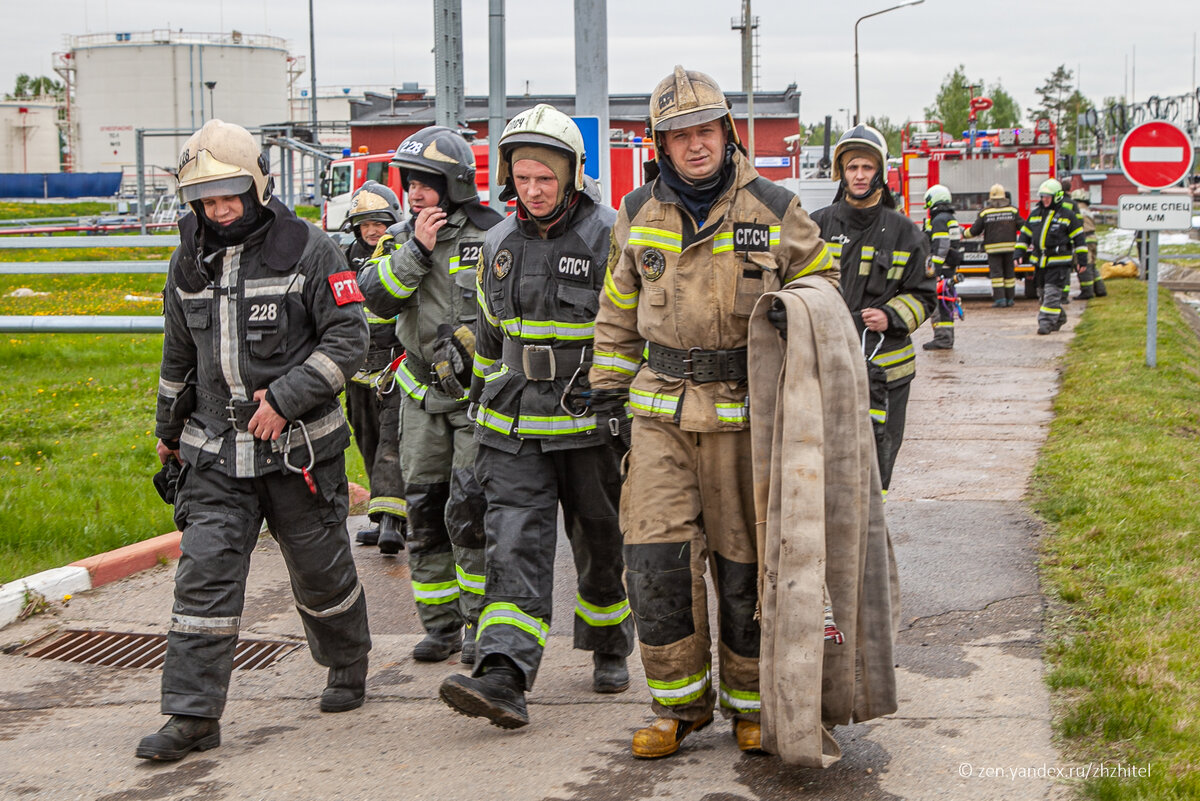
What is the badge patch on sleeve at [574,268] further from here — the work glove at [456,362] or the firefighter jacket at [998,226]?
the firefighter jacket at [998,226]

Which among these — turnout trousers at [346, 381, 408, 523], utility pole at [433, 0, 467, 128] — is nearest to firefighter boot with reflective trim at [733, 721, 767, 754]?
turnout trousers at [346, 381, 408, 523]

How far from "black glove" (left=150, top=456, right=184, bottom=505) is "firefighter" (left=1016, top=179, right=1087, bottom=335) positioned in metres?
14.0

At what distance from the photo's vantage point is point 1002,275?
20672 mm

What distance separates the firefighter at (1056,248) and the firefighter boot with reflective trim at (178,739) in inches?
566

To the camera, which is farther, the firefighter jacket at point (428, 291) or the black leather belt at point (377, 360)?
the black leather belt at point (377, 360)

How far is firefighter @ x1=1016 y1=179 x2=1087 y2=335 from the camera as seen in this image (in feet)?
54.3

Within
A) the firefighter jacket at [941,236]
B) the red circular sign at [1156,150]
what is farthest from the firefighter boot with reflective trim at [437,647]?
the red circular sign at [1156,150]

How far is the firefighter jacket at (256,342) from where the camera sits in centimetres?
448

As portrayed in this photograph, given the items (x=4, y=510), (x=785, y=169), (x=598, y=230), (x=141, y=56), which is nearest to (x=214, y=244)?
(x=598, y=230)

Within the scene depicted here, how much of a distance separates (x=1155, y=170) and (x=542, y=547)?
1014 cm

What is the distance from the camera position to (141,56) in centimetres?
7912

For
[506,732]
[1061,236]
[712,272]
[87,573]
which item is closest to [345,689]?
[506,732]

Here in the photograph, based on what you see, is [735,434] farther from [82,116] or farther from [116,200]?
[82,116]

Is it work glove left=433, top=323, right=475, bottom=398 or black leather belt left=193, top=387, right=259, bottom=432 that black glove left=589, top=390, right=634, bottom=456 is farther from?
black leather belt left=193, top=387, right=259, bottom=432
